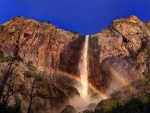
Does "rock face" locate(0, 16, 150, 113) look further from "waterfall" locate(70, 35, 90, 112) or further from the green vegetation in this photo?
the green vegetation

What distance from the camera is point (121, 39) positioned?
53.6 metres

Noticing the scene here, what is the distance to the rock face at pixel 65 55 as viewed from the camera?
135 feet

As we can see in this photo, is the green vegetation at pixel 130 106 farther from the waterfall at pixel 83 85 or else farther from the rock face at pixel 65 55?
the rock face at pixel 65 55

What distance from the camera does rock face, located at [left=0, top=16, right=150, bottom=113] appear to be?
41.2 meters

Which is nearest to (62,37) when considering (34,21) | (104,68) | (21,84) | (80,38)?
(80,38)

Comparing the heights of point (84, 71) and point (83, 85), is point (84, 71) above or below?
above

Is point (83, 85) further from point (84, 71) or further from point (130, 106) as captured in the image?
point (130, 106)

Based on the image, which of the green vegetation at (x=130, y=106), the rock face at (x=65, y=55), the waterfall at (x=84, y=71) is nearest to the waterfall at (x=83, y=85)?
the waterfall at (x=84, y=71)

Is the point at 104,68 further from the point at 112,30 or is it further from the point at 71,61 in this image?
the point at 112,30

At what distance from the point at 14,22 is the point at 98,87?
2731 centimetres

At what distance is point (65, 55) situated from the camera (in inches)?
1965

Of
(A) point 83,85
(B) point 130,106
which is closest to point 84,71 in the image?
(A) point 83,85

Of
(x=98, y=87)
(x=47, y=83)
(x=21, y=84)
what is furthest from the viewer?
(x=98, y=87)

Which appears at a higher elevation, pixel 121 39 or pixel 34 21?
pixel 34 21
